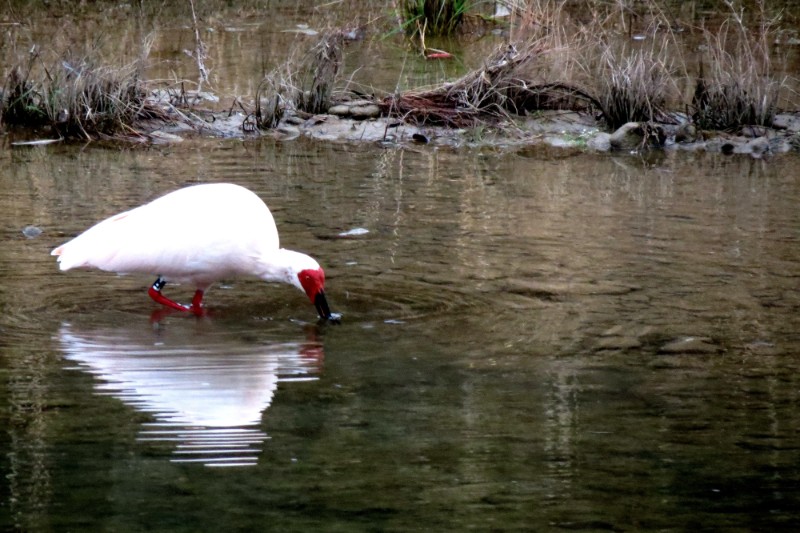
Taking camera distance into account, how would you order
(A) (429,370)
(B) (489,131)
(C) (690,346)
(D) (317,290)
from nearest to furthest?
(A) (429,370)
(C) (690,346)
(D) (317,290)
(B) (489,131)

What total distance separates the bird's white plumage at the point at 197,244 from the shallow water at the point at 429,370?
20 cm

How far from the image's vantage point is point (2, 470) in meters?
4.12

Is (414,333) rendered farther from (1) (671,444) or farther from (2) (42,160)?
(2) (42,160)

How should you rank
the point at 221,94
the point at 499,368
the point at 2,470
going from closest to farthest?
1. the point at 2,470
2. the point at 499,368
3. the point at 221,94

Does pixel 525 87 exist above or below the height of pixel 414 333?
above

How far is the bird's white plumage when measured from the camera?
6.21m

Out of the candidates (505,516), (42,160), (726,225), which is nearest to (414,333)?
(505,516)

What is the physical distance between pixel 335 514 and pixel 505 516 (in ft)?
1.65

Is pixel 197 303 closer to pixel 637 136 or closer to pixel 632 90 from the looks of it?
pixel 637 136

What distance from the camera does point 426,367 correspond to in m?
5.28

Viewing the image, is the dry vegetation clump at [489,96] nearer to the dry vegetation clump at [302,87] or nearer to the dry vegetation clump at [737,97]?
the dry vegetation clump at [302,87]

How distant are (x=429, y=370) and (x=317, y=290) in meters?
0.97

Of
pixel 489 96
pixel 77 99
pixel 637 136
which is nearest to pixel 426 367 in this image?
pixel 637 136

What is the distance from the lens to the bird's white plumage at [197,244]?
20.4 feet
